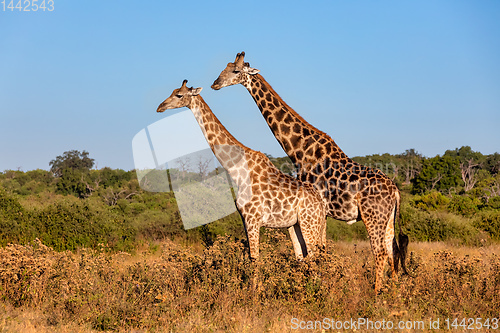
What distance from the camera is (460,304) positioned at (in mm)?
7770

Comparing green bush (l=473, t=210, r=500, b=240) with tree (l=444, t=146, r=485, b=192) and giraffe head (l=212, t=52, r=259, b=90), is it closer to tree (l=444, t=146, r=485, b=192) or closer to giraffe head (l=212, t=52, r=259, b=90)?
giraffe head (l=212, t=52, r=259, b=90)

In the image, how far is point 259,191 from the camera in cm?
882

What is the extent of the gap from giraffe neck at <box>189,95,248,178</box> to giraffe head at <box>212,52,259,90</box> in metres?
0.45

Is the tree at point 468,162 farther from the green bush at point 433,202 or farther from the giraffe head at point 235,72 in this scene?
the giraffe head at point 235,72

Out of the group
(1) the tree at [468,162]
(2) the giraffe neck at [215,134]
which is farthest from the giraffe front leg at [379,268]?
(1) the tree at [468,162]

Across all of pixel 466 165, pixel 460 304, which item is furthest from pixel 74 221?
pixel 466 165

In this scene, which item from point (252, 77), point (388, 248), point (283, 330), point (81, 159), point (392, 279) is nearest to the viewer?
point (283, 330)

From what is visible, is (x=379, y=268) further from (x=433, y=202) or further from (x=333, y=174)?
(x=433, y=202)

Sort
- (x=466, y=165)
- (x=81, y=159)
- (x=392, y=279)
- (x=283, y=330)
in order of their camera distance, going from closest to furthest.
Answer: (x=283, y=330), (x=392, y=279), (x=466, y=165), (x=81, y=159)

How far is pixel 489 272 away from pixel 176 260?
524cm

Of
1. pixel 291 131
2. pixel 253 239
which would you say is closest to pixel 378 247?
pixel 253 239

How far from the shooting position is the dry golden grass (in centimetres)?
743

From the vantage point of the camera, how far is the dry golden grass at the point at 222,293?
743cm

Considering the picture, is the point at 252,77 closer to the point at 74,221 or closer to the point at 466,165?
the point at 74,221
